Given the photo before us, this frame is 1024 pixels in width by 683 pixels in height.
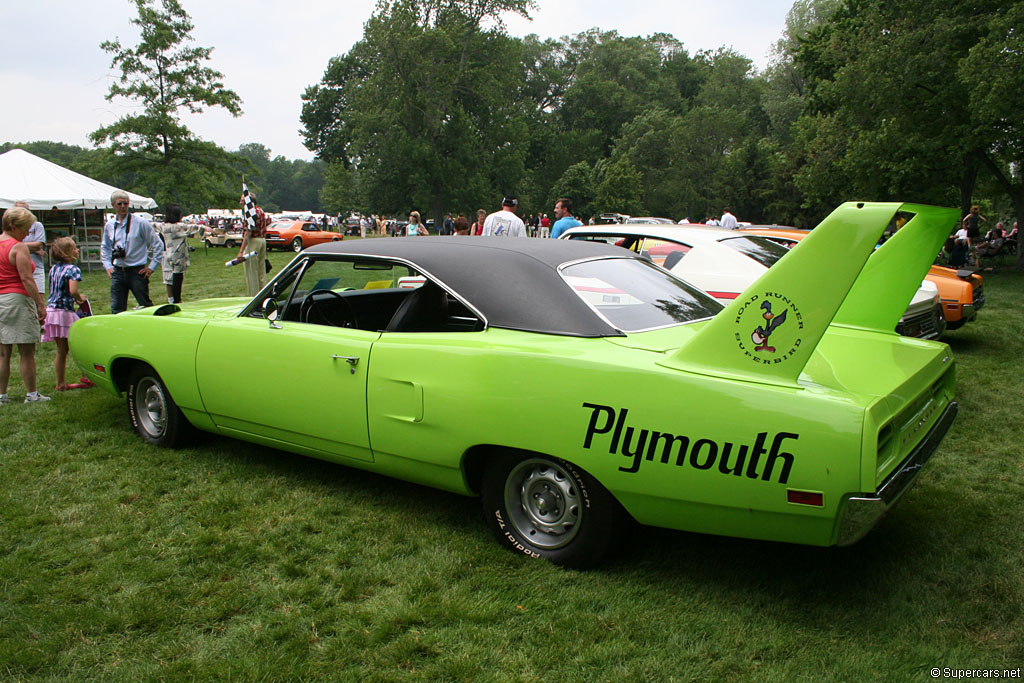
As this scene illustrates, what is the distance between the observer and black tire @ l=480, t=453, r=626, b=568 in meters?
2.95

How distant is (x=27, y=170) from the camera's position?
1744 centimetres

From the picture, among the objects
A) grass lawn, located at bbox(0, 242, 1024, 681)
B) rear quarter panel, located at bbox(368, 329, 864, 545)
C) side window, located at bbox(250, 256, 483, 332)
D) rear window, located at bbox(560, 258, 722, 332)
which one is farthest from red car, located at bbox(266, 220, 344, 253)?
rear quarter panel, located at bbox(368, 329, 864, 545)

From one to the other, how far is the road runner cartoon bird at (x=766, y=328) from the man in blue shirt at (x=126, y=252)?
672 centimetres

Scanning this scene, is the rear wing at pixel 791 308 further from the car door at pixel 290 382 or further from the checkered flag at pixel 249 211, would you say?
the checkered flag at pixel 249 211

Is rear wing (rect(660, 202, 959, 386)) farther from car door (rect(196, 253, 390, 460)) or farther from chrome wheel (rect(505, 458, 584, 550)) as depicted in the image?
car door (rect(196, 253, 390, 460))

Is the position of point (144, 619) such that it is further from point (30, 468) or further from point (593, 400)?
point (30, 468)

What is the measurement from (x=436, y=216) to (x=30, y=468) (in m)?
39.5

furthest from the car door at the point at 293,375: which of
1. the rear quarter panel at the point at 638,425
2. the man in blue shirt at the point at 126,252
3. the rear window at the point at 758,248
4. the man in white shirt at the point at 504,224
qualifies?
the man in white shirt at the point at 504,224

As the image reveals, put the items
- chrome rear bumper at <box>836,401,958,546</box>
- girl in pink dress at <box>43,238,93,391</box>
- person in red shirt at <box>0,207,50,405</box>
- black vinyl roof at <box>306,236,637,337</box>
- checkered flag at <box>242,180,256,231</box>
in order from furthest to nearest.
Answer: checkered flag at <box>242,180,256,231</box> → girl in pink dress at <box>43,238,93,391</box> → person in red shirt at <box>0,207,50,405</box> → black vinyl roof at <box>306,236,637,337</box> → chrome rear bumper at <box>836,401,958,546</box>

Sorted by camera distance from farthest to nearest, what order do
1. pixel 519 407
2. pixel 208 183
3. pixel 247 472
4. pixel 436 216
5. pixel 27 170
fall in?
pixel 436 216, pixel 208 183, pixel 27 170, pixel 247 472, pixel 519 407

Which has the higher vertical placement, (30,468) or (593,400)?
(593,400)

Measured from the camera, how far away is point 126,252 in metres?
7.51

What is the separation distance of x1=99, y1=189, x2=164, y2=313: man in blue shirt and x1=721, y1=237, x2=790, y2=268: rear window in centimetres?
606

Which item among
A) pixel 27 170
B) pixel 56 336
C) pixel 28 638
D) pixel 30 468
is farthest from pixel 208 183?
pixel 28 638
